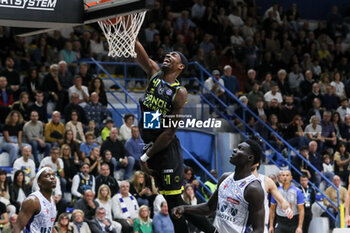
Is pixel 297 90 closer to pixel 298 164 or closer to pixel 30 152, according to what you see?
pixel 298 164

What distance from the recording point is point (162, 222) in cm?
1384

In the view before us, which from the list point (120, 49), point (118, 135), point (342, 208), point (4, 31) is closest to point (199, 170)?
point (118, 135)

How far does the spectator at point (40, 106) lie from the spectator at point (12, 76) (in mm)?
642

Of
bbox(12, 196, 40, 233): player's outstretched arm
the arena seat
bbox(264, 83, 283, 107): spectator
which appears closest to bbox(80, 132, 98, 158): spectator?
the arena seat

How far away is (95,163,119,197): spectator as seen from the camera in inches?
557

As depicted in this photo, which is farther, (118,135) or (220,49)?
(220,49)

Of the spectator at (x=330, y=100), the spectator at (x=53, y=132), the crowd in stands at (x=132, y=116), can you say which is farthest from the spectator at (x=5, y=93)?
the spectator at (x=330, y=100)

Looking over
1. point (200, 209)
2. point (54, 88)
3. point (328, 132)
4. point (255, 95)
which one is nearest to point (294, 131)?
point (328, 132)

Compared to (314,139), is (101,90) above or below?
above

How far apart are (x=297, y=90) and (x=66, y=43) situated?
23.2ft

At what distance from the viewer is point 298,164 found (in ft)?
56.9

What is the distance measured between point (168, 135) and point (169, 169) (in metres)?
0.46

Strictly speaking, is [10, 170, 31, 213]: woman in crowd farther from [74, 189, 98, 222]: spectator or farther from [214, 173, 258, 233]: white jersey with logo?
[214, 173, 258, 233]: white jersey with logo

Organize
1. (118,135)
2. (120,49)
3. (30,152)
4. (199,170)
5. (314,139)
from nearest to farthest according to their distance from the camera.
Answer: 1. (120,49)
2. (30,152)
3. (118,135)
4. (199,170)
5. (314,139)
